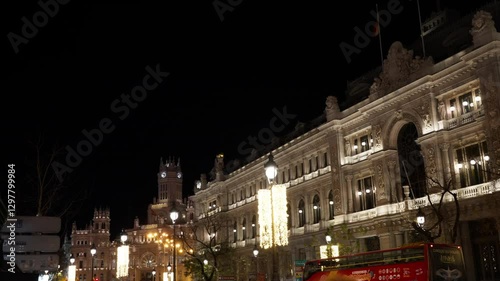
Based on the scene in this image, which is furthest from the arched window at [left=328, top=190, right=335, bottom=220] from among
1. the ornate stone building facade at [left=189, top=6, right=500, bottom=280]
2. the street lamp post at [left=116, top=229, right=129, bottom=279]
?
the street lamp post at [left=116, top=229, right=129, bottom=279]

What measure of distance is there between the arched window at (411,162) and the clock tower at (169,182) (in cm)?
12957

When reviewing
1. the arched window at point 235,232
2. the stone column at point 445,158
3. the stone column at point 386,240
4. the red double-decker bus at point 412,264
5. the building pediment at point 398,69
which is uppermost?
the building pediment at point 398,69

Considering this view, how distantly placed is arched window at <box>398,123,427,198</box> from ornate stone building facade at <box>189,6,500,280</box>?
9cm

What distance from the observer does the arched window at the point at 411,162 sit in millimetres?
44250

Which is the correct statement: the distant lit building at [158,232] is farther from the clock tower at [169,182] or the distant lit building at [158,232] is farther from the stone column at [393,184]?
the stone column at [393,184]

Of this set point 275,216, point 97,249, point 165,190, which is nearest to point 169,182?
point 165,190

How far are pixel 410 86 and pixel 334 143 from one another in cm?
1197

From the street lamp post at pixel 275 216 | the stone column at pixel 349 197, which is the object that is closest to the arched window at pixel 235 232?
the stone column at pixel 349 197

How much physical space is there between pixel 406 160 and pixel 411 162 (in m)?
0.61

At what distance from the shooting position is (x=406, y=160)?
4591 cm

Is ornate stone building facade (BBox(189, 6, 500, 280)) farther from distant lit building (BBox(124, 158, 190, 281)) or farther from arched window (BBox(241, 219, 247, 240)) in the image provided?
distant lit building (BBox(124, 158, 190, 281))

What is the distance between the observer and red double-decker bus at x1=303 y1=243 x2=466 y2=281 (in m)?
22.5

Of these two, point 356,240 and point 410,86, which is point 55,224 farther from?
point 356,240

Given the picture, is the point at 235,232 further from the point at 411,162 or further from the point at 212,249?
the point at 411,162
